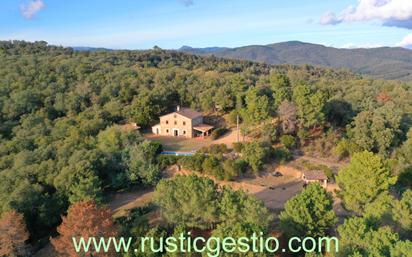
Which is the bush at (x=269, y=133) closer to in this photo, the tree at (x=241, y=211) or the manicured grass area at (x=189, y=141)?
the manicured grass area at (x=189, y=141)

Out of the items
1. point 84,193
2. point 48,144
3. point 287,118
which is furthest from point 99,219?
point 287,118

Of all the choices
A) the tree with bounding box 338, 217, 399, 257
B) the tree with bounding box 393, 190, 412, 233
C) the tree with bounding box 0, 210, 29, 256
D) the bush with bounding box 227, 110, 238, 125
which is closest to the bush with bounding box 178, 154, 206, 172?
the bush with bounding box 227, 110, 238, 125

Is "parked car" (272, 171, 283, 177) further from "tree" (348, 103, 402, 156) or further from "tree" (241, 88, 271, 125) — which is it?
"tree" (348, 103, 402, 156)

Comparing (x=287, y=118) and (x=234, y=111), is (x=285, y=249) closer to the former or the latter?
(x=287, y=118)

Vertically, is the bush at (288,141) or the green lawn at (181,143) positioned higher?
the bush at (288,141)

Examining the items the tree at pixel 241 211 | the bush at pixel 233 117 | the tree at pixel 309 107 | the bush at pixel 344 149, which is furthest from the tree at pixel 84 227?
the bush at pixel 233 117

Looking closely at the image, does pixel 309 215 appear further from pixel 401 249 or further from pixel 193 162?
pixel 193 162
